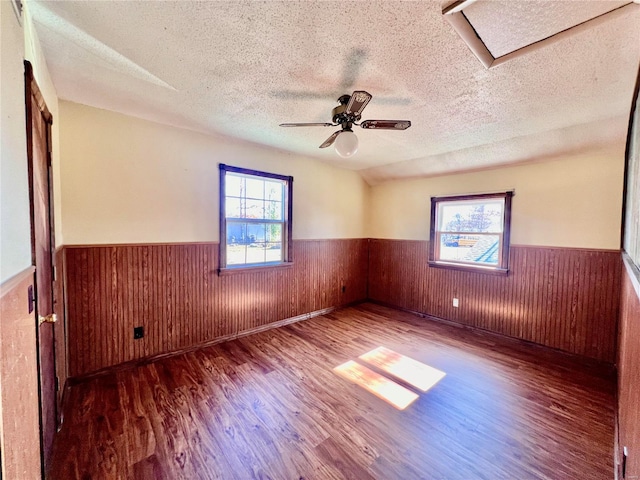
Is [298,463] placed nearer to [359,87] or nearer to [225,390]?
[225,390]

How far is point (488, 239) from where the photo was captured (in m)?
3.70

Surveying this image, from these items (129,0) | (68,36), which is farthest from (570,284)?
(68,36)

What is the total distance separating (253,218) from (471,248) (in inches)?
127

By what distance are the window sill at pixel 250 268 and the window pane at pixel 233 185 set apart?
3.14 feet

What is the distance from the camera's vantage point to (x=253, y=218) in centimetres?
356

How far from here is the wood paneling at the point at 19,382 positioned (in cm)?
78

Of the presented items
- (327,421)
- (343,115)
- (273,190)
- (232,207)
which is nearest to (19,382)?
(327,421)

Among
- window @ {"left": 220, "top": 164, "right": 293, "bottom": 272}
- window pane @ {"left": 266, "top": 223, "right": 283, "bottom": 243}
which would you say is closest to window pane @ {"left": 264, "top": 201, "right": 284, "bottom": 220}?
window @ {"left": 220, "top": 164, "right": 293, "bottom": 272}

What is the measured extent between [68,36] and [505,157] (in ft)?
14.0

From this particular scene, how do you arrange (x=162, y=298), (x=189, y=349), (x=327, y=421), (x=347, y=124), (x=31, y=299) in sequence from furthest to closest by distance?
(x=189, y=349) → (x=162, y=298) → (x=347, y=124) → (x=327, y=421) → (x=31, y=299)

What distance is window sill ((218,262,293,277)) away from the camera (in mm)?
3279

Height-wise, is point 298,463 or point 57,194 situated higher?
point 57,194

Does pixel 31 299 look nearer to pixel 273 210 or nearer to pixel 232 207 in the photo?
pixel 232 207

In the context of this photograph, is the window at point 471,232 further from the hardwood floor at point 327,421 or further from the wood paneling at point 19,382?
the wood paneling at point 19,382
